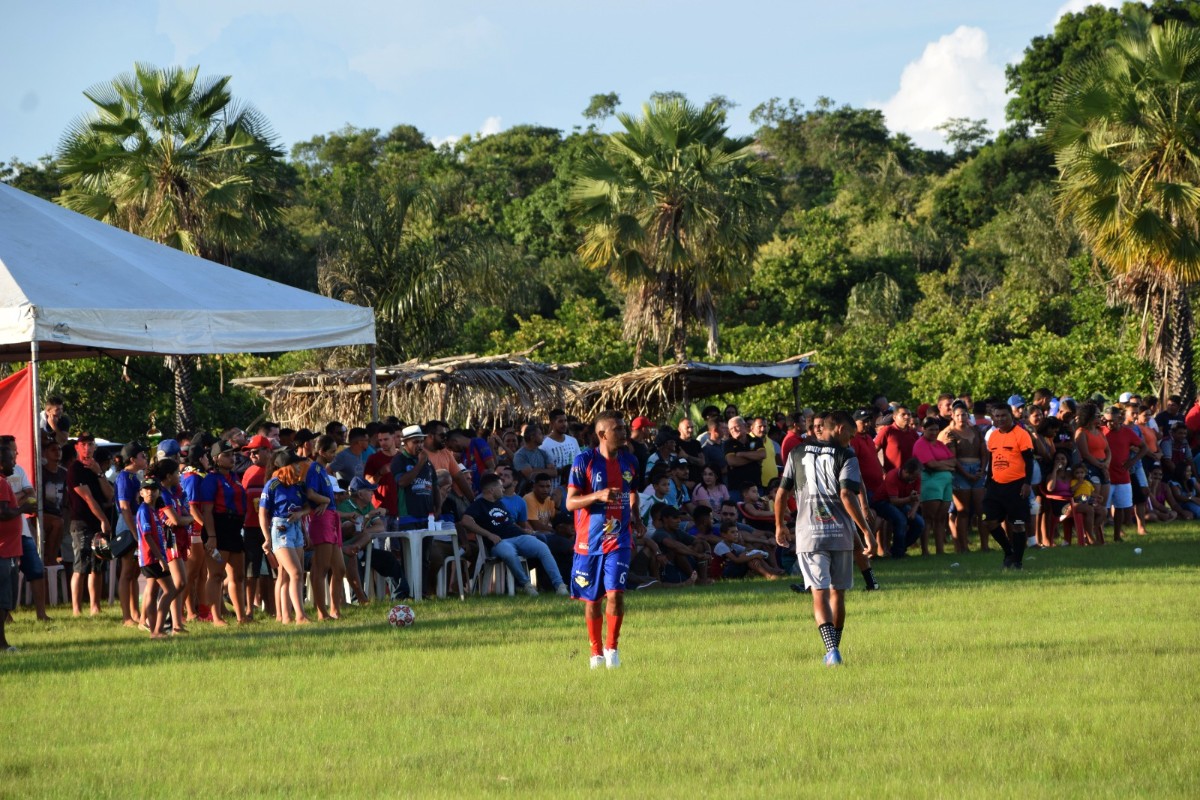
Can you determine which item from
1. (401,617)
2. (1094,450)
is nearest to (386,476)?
(401,617)

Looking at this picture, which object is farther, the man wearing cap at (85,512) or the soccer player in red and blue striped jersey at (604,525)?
the man wearing cap at (85,512)

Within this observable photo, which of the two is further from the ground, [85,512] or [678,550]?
[85,512]

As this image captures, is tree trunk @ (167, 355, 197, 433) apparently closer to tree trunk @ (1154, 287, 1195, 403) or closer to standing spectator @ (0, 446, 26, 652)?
standing spectator @ (0, 446, 26, 652)

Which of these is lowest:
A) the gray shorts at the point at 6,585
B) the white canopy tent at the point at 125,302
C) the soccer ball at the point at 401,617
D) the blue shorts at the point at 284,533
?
the soccer ball at the point at 401,617

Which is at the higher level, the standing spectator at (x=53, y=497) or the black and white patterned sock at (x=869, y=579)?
the standing spectator at (x=53, y=497)

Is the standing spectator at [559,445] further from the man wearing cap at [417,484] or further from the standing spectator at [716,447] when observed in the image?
the man wearing cap at [417,484]

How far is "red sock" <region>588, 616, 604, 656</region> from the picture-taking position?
10129 millimetres

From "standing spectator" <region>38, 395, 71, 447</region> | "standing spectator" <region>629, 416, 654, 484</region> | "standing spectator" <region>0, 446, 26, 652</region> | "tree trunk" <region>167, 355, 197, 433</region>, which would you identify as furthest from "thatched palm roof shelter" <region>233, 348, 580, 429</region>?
"standing spectator" <region>0, 446, 26, 652</region>

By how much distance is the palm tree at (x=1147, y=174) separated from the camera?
24.8 m

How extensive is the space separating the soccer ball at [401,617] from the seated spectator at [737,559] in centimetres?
515

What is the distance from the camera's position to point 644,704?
8625 millimetres

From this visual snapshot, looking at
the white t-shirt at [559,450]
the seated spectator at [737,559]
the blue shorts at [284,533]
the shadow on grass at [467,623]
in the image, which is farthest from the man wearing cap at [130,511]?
the seated spectator at [737,559]

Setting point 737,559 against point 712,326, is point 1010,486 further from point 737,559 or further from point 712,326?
point 712,326

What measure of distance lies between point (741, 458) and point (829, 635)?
29.2 feet
